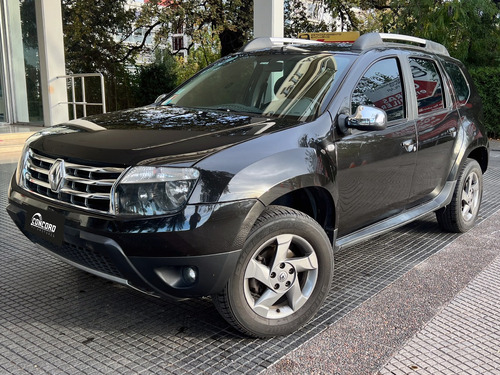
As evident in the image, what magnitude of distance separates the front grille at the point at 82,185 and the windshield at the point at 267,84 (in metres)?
1.21

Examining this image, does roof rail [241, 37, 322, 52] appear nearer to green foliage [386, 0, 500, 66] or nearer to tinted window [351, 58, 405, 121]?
tinted window [351, 58, 405, 121]

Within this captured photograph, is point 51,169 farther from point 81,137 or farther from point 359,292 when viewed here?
point 359,292

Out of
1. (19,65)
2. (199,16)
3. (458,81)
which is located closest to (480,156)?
(458,81)

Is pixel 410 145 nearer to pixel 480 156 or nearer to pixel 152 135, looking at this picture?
pixel 480 156

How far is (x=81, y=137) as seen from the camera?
3.03 meters

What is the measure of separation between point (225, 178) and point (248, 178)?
0.14 metres

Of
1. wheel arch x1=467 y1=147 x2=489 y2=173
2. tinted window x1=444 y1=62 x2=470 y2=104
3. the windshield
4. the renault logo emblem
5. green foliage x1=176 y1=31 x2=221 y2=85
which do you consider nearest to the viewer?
the renault logo emblem

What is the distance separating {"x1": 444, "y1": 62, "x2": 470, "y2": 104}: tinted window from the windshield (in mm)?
1743

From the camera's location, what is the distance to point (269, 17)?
948 centimetres

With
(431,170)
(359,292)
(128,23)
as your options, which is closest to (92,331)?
(359,292)

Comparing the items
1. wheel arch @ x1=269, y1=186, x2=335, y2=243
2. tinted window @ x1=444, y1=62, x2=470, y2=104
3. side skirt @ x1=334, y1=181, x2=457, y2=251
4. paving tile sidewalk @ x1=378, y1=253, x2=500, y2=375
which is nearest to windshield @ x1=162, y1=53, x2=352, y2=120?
wheel arch @ x1=269, y1=186, x2=335, y2=243

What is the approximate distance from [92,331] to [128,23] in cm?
1777

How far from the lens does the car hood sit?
268cm

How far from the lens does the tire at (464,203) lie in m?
4.91
